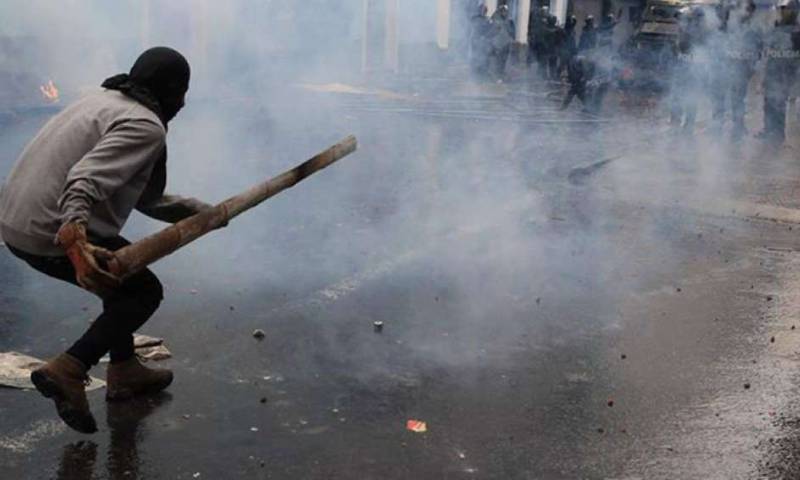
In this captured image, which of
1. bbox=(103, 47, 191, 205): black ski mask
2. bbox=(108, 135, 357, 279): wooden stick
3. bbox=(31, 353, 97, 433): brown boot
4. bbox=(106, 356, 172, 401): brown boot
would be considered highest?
bbox=(103, 47, 191, 205): black ski mask

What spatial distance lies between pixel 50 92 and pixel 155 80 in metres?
10.2

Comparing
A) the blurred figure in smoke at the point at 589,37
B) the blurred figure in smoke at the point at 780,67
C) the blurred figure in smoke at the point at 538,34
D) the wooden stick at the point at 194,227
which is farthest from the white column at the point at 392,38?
the wooden stick at the point at 194,227

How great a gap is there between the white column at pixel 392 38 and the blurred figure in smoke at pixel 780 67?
25.5 feet

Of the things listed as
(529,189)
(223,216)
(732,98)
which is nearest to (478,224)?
(529,189)

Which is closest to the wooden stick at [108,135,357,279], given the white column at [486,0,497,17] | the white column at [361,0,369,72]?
the white column at [361,0,369,72]

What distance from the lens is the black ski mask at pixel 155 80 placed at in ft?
11.6

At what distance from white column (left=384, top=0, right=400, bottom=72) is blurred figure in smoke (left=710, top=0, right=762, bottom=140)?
7127 mm

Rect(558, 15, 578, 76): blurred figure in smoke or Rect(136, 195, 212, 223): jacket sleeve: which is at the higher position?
Rect(136, 195, 212, 223): jacket sleeve

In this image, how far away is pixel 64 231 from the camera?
3.19m

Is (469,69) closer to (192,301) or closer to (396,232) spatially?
(396,232)

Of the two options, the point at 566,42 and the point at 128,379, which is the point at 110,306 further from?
the point at 566,42

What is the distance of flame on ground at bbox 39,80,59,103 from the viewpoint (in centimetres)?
1291

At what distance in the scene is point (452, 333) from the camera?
194 inches

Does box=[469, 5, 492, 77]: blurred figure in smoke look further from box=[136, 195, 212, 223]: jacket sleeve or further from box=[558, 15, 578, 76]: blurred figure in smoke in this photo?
box=[136, 195, 212, 223]: jacket sleeve
